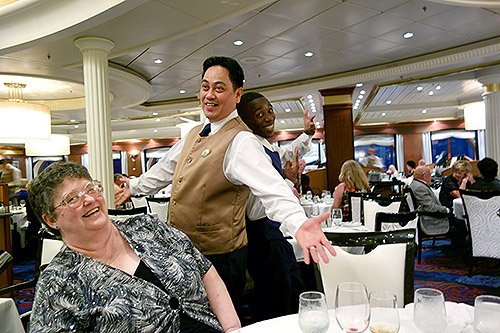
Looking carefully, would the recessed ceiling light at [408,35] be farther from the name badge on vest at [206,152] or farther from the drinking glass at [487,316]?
the drinking glass at [487,316]

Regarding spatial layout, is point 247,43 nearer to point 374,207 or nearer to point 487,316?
point 374,207

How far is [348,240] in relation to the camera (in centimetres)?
181

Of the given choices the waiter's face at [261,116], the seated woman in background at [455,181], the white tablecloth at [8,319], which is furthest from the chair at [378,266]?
the seated woman in background at [455,181]

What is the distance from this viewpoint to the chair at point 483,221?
3965mm

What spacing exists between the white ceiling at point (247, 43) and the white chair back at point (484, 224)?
7.99ft

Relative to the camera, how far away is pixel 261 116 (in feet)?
8.06

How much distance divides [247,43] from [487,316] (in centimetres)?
561


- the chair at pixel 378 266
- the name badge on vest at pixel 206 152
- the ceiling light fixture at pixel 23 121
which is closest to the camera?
the chair at pixel 378 266

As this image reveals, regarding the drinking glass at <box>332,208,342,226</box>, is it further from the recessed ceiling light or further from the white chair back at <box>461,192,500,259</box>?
the recessed ceiling light

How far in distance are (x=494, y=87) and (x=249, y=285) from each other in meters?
8.24

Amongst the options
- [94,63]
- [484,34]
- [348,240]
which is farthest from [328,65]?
[348,240]

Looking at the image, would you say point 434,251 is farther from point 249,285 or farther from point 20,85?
point 20,85

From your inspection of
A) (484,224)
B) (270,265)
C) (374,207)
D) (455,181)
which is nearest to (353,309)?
(270,265)

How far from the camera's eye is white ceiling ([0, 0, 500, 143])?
450cm
